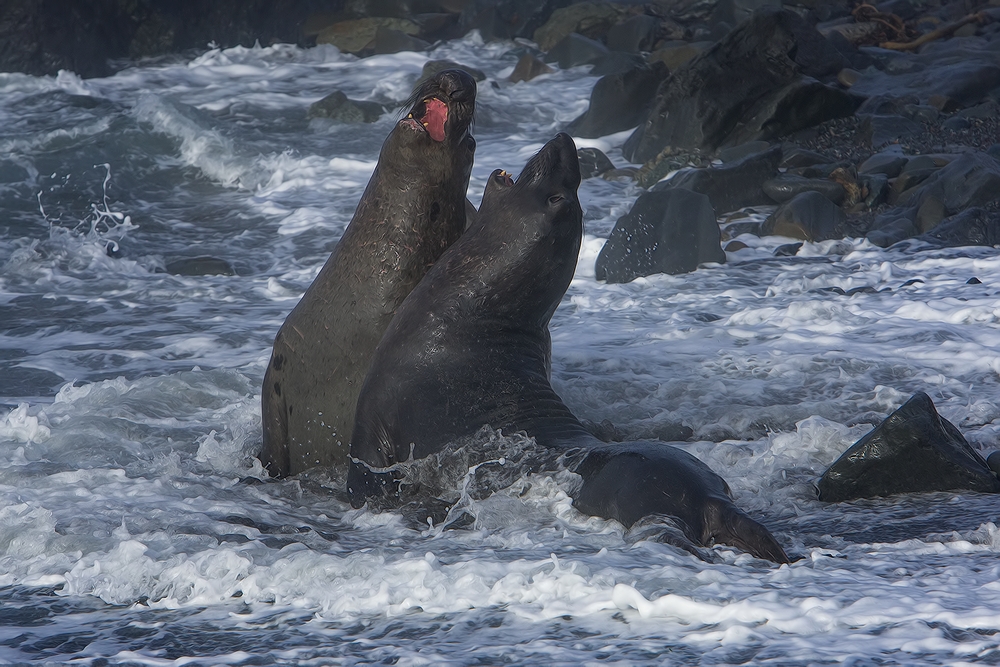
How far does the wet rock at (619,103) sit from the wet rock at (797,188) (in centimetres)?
368

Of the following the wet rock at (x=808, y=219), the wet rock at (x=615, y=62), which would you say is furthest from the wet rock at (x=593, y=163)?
the wet rock at (x=615, y=62)

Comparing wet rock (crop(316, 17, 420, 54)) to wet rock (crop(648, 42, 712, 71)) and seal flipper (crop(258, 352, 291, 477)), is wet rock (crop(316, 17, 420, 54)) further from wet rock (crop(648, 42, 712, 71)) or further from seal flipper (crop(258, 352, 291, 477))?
seal flipper (crop(258, 352, 291, 477))

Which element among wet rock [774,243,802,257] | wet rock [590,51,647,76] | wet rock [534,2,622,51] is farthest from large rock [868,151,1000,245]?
wet rock [534,2,622,51]

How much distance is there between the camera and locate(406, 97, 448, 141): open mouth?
4.74 meters

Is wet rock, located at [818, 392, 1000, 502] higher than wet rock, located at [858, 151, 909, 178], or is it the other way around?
wet rock, located at [858, 151, 909, 178]

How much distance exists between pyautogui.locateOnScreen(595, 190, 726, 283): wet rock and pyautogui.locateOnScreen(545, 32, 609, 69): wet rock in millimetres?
9727

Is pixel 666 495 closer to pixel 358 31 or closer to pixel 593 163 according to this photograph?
pixel 593 163

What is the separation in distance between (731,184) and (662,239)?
1508 millimetres

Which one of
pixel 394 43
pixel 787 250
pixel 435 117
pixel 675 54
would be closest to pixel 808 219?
pixel 787 250

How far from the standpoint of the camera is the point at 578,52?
18141mm

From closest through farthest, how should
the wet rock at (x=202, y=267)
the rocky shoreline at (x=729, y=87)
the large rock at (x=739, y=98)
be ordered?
1. the rocky shoreline at (x=729, y=87)
2. the wet rock at (x=202, y=267)
3. the large rock at (x=739, y=98)

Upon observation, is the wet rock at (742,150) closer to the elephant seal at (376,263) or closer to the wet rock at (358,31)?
the elephant seal at (376,263)

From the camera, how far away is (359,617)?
3.18m

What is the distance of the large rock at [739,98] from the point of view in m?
11.7
